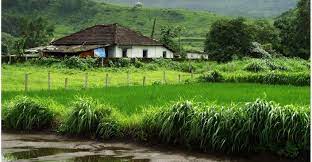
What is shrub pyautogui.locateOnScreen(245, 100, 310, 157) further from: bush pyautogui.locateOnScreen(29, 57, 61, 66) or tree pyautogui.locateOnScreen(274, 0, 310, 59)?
tree pyautogui.locateOnScreen(274, 0, 310, 59)

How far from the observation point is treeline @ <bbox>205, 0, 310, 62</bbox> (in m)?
43.2

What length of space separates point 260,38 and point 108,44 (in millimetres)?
16020

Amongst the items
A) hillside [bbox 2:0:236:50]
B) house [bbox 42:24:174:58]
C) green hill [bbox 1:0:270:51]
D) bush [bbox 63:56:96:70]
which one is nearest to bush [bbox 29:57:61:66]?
bush [bbox 63:56:96:70]

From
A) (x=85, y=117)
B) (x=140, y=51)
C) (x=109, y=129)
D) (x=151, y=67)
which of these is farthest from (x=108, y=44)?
(x=109, y=129)

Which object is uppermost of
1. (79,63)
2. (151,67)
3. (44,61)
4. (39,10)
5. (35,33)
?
(39,10)

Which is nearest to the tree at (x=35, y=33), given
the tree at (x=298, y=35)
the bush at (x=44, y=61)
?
the tree at (x=298, y=35)

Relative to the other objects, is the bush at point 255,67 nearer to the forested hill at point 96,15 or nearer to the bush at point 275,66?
the bush at point 275,66

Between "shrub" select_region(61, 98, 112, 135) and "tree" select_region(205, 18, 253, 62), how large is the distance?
33104 mm

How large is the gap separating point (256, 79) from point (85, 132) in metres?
12.9

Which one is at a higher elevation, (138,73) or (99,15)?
(99,15)

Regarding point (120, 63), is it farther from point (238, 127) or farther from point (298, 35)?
point (238, 127)

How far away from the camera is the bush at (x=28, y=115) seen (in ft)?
35.7

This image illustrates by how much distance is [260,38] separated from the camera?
2046 inches

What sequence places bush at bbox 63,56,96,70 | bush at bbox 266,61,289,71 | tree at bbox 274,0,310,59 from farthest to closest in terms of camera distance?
tree at bbox 274,0,310,59, bush at bbox 63,56,96,70, bush at bbox 266,61,289,71
